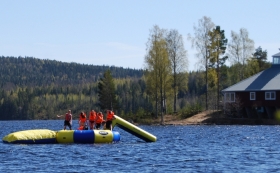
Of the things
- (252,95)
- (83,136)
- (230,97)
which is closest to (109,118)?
(83,136)

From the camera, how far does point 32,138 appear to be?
3794 centimetres

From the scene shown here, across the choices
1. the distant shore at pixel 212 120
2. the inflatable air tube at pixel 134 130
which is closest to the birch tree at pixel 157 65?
the distant shore at pixel 212 120

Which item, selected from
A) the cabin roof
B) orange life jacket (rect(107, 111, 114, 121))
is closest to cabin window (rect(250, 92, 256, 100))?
the cabin roof

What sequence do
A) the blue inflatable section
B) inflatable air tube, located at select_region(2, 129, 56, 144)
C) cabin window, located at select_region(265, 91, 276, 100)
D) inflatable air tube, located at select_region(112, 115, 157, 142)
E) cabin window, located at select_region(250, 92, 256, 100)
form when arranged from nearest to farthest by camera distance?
inflatable air tube, located at select_region(2, 129, 56, 144) < the blue inflatable section < inflatable air tube, located at select_region(112, 115, 157, 142) < cabin window, located at select_region(265, 91, 276, 100) < cabin window, located at select_region(250, 92, 256, 100)

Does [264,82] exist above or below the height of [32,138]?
above

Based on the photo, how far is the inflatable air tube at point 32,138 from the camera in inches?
1486

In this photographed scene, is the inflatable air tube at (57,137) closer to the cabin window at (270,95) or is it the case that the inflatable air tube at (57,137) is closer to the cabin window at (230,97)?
the cabin window at (270,95)

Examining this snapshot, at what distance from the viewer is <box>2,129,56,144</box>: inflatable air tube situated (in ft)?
124

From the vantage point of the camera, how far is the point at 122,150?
34188 millimetres

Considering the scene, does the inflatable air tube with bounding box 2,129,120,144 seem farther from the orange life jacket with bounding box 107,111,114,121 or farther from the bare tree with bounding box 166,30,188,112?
the bare tree with bounding box 166,30,188,112

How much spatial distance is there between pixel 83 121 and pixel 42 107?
160762mm

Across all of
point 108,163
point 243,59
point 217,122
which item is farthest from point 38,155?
point 243,59

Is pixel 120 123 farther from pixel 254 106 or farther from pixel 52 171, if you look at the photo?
pixel 254 106

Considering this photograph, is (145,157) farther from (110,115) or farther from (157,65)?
(157,65)
